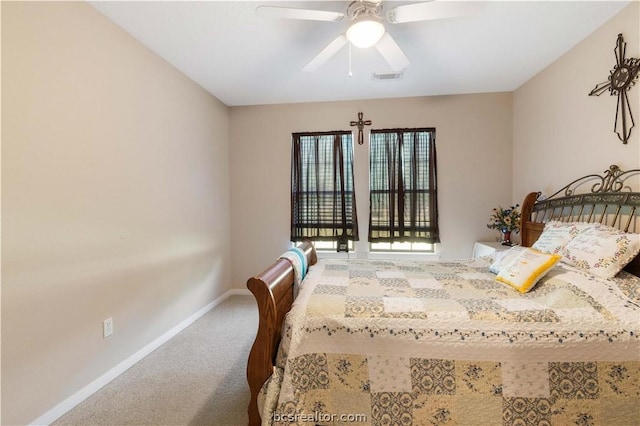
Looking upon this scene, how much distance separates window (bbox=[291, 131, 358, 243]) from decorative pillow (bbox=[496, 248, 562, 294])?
1950mm

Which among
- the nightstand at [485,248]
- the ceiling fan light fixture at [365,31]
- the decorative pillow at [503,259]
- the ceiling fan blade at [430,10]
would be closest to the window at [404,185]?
the nightstand at [485,248]

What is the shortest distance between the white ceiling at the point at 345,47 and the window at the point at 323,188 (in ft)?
2.20

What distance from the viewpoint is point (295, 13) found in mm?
1590

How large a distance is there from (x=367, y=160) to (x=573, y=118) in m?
2.01

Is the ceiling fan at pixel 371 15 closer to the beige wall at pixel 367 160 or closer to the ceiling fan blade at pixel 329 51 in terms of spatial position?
the ceiling fan blade at pixel 329 51

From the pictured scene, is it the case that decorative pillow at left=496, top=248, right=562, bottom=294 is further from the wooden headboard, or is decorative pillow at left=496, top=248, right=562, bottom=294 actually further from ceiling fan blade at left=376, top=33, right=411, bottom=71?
ceiling fan blade at left=376, top=33, right=411, bottom=71

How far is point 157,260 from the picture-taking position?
246 centimetres

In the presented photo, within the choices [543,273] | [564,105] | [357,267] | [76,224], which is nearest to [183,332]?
[76,224]

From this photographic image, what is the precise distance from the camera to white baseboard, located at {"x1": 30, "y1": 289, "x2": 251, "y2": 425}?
1.60 meters

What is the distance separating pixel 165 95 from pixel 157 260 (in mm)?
1558

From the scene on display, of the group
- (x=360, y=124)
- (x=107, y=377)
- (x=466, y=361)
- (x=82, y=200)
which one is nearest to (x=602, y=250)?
(x=466, y=361)

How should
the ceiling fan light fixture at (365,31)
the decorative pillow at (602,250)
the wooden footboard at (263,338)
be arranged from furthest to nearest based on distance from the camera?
the ceiling fan light fixture at (365,31), the decorative pillow at (602,250), the wooden footboard at (263,338)

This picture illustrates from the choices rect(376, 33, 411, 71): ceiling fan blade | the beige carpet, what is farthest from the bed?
rect(376, 33, 411, 71): ceiling fan blade

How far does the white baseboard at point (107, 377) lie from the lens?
1602 millimetres
